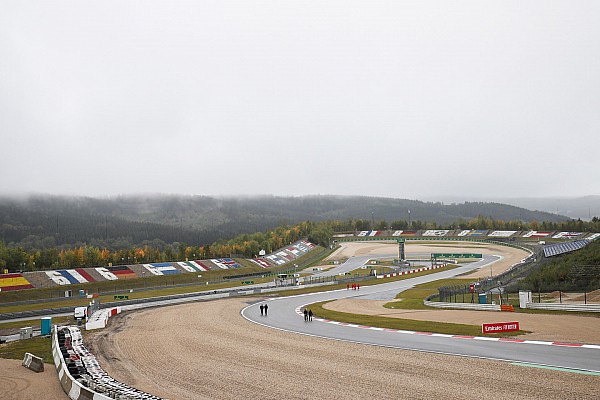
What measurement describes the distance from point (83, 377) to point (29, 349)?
12726mm

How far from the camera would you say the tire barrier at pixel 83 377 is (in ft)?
52.7

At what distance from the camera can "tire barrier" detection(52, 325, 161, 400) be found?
52.7 feet

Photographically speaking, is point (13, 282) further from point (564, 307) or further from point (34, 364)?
point (564, 307)

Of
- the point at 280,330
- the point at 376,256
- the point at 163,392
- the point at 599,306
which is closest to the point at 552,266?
the point at 599,306

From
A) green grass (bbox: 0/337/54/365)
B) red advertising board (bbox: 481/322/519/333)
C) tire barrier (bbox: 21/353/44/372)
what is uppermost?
red advertising board (bbox: 481/322/519/333)

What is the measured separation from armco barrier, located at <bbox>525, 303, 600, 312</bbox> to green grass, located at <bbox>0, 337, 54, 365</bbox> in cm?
3247

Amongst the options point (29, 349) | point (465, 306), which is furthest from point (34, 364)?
point (465, 306)

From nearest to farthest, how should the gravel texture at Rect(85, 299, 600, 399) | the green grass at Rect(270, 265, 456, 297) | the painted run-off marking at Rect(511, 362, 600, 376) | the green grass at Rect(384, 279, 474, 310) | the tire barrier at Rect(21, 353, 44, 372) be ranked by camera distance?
the gravel texture at Rect(85, 299, 600, 399)
the painted run-off marking at Rect(511, 362, 600, 376)
the tire barrier at Rect(21, 353, 44, 372)
the green grass at Rect(384, 279, 474, 310)
the green grass at Rect(270, 265, 456, 297)

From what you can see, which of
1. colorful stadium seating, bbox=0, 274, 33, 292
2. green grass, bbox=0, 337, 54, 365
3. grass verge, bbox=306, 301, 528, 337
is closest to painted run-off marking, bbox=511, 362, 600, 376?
grass verge, bbox=306, 301, 528, 337

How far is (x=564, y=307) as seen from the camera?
3375cm

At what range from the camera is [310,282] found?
76.3 metres

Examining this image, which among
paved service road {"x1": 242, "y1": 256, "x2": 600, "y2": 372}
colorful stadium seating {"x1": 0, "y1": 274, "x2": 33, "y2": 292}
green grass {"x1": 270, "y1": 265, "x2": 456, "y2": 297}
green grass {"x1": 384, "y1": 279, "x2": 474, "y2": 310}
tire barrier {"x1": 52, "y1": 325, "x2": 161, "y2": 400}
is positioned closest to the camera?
tire barrier {"x1": 52, "y1": 325, "x2": 161, "y2": 400}

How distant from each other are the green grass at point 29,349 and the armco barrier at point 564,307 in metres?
32.5

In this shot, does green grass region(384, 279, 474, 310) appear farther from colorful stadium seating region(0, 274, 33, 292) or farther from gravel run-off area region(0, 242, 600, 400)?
colorful stadium seating region(0, 274, 33, 292)
